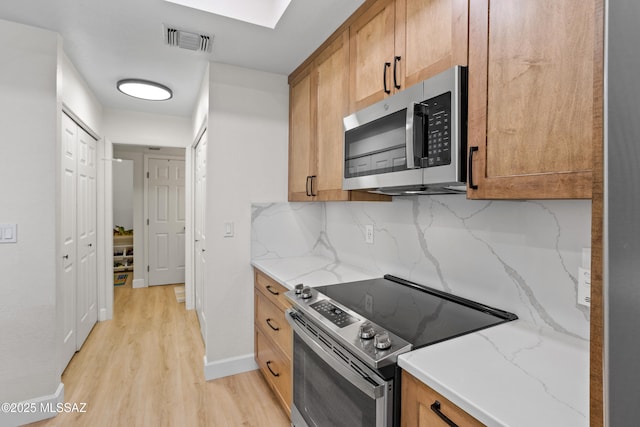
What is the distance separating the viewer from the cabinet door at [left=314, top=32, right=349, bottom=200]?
184 cm

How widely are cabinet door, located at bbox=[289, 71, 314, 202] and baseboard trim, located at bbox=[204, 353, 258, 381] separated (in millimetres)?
1278

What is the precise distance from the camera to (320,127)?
6.85 ft

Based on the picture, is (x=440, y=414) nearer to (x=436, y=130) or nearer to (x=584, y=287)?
(x=584, y=287)

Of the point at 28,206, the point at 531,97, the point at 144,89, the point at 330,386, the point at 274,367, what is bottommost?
the point at 274,367

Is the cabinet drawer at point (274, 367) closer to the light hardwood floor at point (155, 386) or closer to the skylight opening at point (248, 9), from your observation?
the light hardwood floor at point (155, 386)

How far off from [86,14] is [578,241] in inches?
100

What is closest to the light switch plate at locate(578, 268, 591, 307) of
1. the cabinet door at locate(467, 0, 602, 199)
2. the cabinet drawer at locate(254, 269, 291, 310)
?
the cabinet door at locate(467, 0, 602, 199)

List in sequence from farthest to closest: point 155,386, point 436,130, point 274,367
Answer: point 155,386 < point 274,367 < point 436,130

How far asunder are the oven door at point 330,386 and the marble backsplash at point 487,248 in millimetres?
650

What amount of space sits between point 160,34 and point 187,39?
0.16 meters

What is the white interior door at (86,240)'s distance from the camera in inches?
111

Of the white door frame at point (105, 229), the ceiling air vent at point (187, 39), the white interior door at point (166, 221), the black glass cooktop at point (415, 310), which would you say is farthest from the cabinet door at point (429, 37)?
the white interior door at point (166, 221)

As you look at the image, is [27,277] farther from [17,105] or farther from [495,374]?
[495,374]

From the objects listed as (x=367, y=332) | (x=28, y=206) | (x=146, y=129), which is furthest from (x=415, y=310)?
(x=146, y=129)
